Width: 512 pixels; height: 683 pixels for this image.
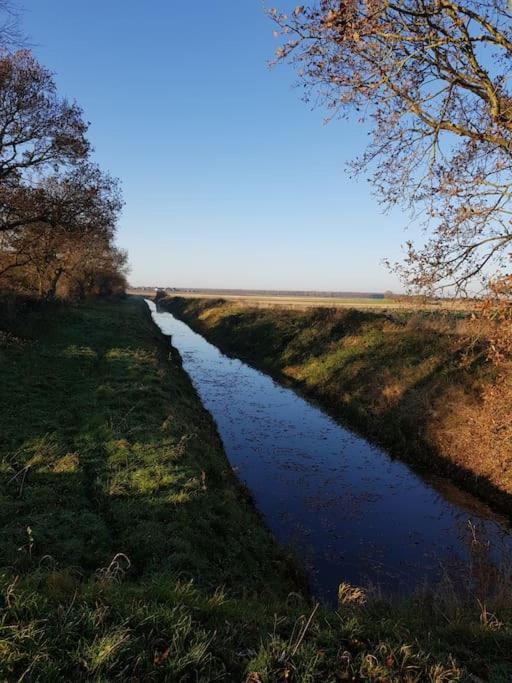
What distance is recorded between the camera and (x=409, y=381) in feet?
73.8

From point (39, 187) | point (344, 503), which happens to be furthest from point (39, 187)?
point (344, 503)

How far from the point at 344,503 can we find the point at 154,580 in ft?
27.6

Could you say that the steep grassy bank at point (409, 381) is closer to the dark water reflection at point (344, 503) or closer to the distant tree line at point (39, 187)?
the dark water reflection at point (344, 503)

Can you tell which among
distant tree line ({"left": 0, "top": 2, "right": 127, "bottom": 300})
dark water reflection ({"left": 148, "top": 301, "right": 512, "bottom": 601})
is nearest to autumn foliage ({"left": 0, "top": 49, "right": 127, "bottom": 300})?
distant tree line ({"left": 0, "top": 2, "right": 127, "bottom": 300})

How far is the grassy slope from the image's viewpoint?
4402mm

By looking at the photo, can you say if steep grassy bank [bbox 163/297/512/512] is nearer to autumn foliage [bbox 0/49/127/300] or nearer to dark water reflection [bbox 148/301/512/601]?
dark water reflection [bbox 148/301/512/601]

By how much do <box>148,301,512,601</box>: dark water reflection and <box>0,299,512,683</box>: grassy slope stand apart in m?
1.44

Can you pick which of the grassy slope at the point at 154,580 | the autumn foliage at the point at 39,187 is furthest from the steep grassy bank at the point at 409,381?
the autumn foliage at the point at 39,187

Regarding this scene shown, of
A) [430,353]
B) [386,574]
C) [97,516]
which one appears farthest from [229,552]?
[430,353]

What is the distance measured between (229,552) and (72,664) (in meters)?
5.09

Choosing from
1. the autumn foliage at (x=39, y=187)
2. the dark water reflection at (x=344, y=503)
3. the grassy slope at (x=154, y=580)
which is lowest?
the dark water reflection at (x=344, y=503)

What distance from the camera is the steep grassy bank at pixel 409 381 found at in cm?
1431

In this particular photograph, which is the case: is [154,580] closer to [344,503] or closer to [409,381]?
[344,503]

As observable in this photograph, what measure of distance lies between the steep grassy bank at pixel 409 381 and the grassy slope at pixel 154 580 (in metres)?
5.80
